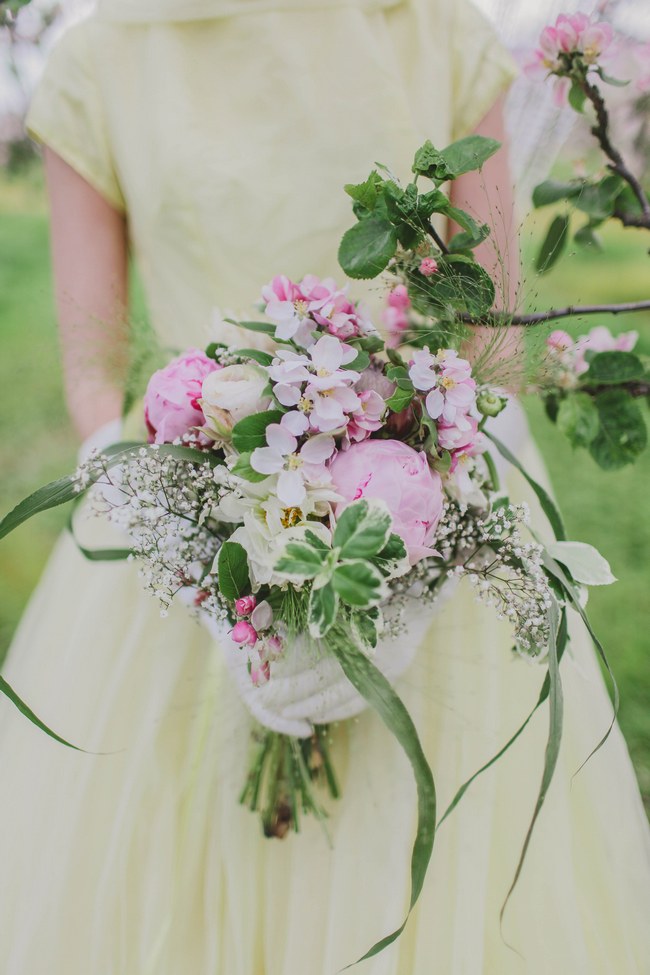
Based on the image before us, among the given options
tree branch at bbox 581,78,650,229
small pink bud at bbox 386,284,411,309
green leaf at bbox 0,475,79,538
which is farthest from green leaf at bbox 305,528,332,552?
tree branch at bbox 581,78,650,229

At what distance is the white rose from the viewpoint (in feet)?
1.94

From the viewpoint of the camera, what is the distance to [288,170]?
40.3 inches

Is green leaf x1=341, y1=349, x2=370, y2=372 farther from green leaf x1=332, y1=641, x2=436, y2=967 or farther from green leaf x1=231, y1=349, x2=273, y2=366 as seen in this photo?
green leaf x1=332, y1=641, x2=436, y2=967

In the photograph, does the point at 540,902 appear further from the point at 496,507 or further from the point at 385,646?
the point at 496,507

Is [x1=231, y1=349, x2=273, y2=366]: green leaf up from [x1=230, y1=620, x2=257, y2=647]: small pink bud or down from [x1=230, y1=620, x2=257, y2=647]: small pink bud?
up

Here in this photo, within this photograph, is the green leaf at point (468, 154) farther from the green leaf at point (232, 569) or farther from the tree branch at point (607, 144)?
the green leaf at point (232, 569)

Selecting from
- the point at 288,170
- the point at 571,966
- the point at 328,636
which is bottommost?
the point at 571,966

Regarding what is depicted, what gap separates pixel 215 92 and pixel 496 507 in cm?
74

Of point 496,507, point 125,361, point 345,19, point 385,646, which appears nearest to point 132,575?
point 125,361

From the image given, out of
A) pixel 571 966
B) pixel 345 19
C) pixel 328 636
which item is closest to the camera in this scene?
pixel 328 636

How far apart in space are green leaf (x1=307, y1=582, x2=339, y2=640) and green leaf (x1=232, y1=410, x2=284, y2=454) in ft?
0.44

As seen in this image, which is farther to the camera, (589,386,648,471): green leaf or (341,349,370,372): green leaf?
(589,386,648,471): green leaf

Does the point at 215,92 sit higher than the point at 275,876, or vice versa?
the point at 215,92

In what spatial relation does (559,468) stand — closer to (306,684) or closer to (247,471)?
(306,684)
